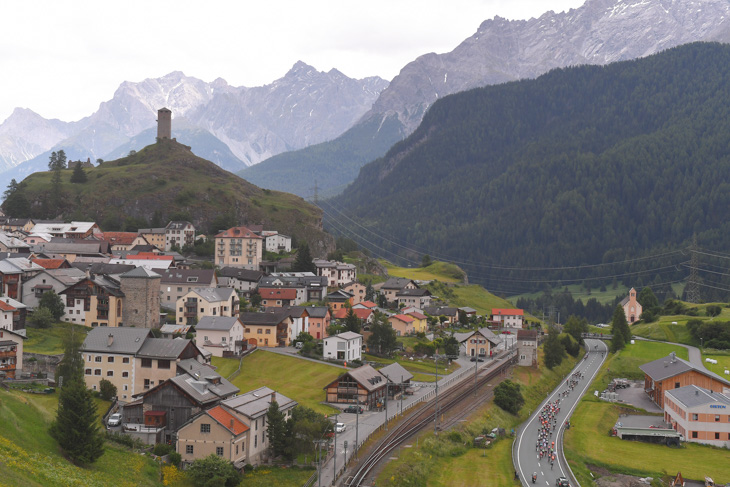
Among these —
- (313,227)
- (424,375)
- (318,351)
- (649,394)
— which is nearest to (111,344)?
(318,351)

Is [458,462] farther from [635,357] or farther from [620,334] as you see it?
[620,334]

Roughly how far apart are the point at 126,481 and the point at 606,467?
138ft

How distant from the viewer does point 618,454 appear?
235 feet

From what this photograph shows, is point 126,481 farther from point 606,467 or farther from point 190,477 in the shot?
point 606,467

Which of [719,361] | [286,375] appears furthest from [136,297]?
[719,361]

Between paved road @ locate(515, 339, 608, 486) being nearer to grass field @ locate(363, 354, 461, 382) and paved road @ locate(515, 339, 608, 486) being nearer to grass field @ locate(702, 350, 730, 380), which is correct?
grass field @ locate(363, 354, 461, 382)

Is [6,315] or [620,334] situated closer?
[6,315]

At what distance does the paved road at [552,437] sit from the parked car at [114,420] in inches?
1353

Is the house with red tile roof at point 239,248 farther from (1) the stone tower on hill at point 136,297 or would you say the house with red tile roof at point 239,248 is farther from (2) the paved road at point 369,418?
(2) the paved road at point 369,418

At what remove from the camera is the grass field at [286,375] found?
79188mm

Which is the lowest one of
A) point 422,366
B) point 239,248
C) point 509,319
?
point 422,366

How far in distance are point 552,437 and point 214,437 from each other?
118 ft

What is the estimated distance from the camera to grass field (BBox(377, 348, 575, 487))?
59500 mm

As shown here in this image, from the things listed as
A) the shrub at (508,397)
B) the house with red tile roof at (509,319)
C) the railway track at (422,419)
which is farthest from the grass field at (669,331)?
the shrub at (508,397)
